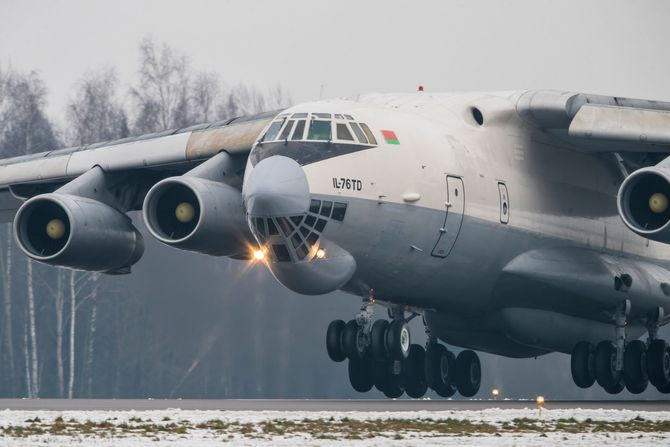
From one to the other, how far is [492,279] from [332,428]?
262 inches

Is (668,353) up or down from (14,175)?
down

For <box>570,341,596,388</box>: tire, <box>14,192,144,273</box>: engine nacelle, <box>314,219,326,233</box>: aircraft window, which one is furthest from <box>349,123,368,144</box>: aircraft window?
<box>570,341,596,388</box>: tire

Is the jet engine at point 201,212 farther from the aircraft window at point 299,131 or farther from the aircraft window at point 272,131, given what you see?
the aircraft window at point 299,131

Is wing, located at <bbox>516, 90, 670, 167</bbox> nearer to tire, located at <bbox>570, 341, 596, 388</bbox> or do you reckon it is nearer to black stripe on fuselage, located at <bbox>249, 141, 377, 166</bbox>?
tire, located at <bbox>570, 341, 596, 388</bbox>

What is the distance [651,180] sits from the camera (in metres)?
16.5

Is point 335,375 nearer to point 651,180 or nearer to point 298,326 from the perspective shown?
point 298,326

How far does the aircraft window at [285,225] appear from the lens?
15094 mm

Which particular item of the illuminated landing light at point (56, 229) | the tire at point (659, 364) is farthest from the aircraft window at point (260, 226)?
the tire at point (659, 364)

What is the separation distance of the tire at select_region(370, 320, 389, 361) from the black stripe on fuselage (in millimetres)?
2891

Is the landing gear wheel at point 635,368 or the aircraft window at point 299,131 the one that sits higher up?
the aircraft window at point 299,131

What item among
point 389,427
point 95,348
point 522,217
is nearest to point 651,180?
point 522,217

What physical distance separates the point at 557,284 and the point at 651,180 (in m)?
1.97

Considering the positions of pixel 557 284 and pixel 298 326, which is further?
pixel 298 326

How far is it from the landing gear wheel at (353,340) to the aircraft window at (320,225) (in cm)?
238
